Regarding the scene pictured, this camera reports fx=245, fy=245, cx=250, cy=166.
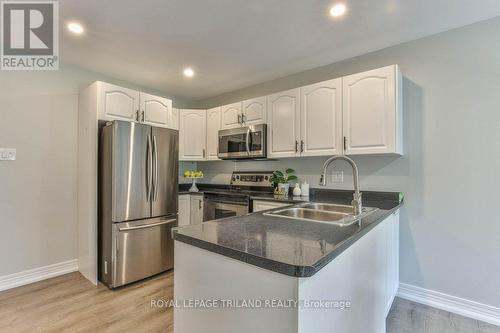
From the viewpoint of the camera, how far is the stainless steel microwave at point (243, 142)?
3064 millimetres

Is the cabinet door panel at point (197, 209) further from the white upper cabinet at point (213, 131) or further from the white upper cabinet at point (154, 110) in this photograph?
the white upper cabinet at point (154, 110)

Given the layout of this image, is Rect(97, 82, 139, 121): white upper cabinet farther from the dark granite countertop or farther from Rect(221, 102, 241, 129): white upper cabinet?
the dark granite countertop

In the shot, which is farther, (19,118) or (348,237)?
(19,118)

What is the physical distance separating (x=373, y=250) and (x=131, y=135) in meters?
2.43

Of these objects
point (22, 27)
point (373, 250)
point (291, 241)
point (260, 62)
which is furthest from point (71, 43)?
point (373, 250)

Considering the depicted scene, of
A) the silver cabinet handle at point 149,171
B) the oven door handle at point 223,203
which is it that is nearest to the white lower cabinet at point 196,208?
the oven door handle at point 223,203

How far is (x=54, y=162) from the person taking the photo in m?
2.81

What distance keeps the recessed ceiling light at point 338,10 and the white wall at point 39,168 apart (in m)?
2.90

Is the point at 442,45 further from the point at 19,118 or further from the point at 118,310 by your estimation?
the point at 19,118

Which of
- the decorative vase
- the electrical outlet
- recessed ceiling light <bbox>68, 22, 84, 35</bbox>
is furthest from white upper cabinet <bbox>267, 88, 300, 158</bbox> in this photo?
recessed ceiling light <bbox>68, 22, 84, 35</bbox>

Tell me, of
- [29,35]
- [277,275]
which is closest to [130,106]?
[29,35]

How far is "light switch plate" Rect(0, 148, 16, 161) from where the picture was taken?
2475 millimetres

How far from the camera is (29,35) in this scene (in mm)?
2248

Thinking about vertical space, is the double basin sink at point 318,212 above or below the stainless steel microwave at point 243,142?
below
